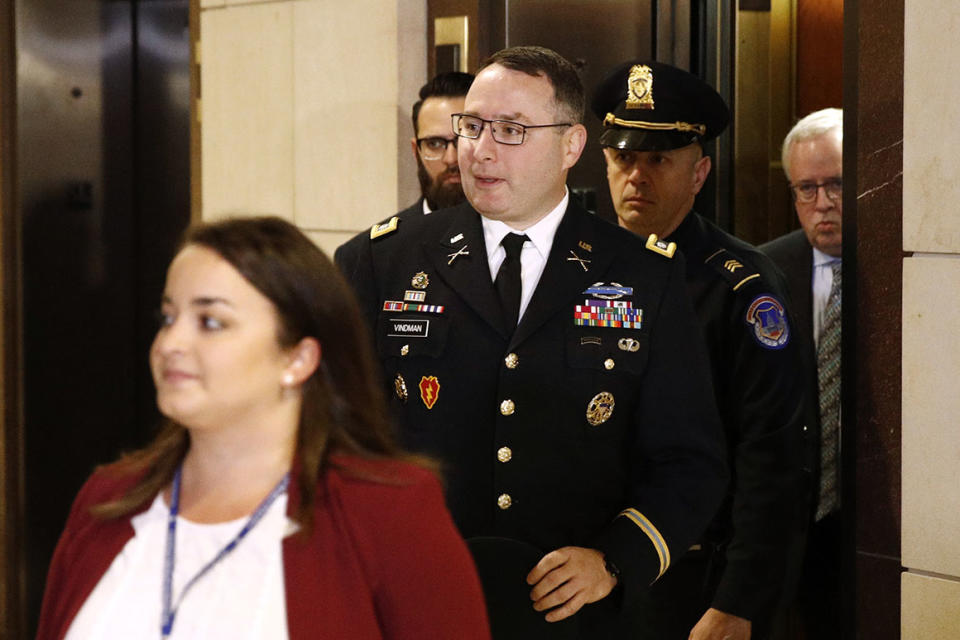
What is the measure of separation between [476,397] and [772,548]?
927 millimetres

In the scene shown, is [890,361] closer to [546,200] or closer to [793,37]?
[546,200]

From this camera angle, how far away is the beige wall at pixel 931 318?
9.14ft

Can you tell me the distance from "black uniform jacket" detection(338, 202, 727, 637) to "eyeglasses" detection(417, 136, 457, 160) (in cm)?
113

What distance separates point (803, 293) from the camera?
354 cm

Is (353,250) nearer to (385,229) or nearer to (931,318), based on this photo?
(385,229)

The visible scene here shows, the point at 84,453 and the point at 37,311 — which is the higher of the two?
A: the point at 37,311

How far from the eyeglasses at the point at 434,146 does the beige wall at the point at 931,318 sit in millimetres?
1282

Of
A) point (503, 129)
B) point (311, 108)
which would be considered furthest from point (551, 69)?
point (311, 108)

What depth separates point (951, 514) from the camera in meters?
2.82

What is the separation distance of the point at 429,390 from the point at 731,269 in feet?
3.06

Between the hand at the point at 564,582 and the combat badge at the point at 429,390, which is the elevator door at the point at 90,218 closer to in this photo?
the combat badge at the point at 429,390

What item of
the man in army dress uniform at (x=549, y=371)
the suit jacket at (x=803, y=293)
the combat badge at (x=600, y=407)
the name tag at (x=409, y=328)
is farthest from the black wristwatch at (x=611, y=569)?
the suit jacket at (x=803, y=293)

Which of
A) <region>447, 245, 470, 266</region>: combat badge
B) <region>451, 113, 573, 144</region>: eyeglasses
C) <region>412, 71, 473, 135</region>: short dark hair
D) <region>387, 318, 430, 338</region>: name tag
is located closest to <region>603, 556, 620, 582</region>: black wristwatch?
<region>387, 318, 430, 338</region>: name tag

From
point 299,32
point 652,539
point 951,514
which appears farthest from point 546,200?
point 299,32
